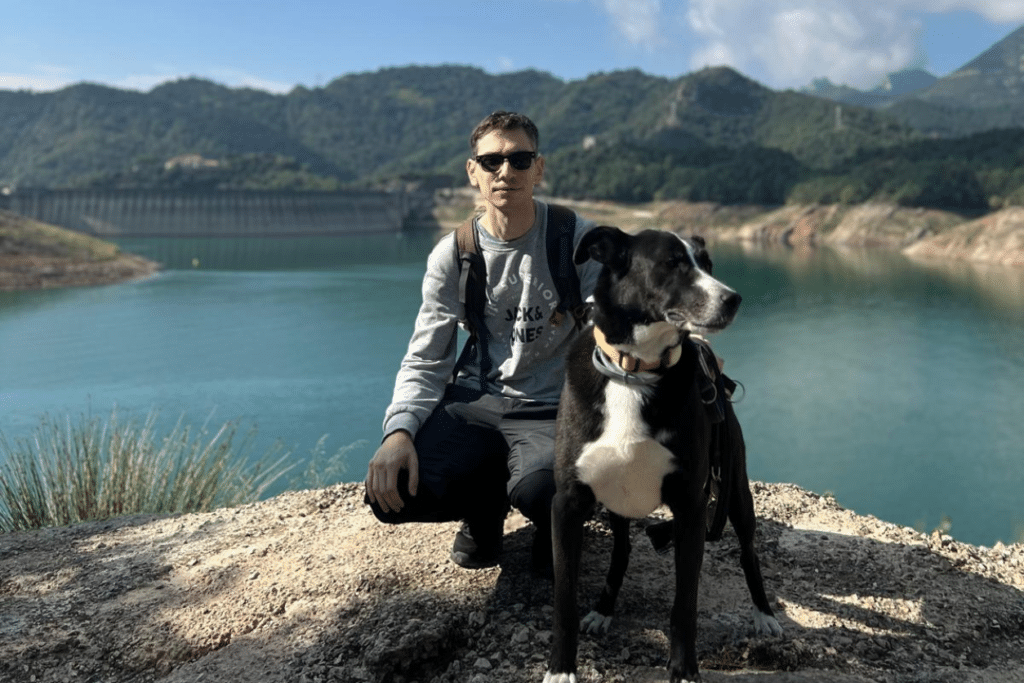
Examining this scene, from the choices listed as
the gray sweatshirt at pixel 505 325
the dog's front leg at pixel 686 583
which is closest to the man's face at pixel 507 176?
the gray sweatshirt at pixel 505 325

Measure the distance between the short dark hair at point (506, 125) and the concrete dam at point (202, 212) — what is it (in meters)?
66.2

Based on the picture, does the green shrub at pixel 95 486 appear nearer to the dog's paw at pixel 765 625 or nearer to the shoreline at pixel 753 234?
the dog's paw at pixel 765 625

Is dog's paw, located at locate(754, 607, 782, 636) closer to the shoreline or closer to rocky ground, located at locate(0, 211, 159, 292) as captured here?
the shoreline

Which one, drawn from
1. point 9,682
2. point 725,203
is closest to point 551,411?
point 9,682

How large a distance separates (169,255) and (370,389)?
118 ft

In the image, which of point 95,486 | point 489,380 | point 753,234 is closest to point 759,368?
A: point 95,486

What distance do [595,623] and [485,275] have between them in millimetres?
1279

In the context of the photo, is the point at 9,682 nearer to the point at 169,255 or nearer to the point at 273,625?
the point at 273,625

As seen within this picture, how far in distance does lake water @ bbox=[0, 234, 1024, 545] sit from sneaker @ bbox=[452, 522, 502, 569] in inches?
112

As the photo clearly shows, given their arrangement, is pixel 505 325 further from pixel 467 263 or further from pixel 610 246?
pixel 610 246

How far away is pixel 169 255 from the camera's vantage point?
49875 millimetres

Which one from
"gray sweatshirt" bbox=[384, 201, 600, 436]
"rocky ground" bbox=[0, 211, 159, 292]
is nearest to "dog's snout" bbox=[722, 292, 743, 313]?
"gray sweatshirt" bbox=[384, 201, 600, 436]

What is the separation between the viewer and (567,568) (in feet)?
8.41

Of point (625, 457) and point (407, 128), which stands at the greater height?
point (407, 128)
